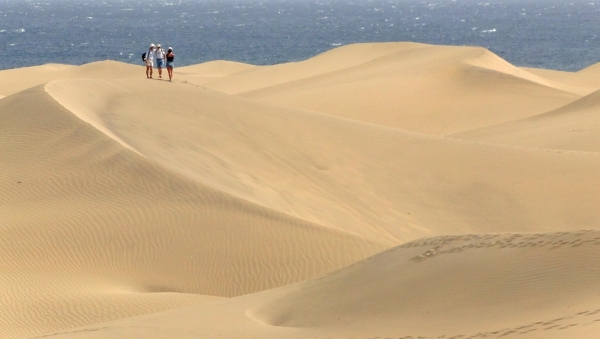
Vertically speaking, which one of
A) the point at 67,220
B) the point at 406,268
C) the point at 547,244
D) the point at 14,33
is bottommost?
the point at 14,33

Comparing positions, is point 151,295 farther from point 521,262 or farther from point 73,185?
point 521,262

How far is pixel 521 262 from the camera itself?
796cm

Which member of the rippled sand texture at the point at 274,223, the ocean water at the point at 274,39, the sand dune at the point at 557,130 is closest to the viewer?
the rippled sand texture at the point at 274,223

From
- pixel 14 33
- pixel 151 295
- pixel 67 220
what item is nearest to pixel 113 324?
pixel 151 295

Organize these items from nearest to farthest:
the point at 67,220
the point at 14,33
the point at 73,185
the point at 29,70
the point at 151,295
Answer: the point at 151,295, the point at 67,220, the point at 73,185, the point at 29,70, the point at 14,33

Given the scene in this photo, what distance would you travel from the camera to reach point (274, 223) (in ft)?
42.4

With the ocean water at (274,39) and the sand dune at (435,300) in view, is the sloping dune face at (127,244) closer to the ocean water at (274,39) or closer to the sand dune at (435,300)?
the sand dune at (435,300)

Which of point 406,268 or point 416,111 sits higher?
point 406,268

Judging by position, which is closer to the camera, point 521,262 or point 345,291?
point 521,262

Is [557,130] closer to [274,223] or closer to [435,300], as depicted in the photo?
[274,223]

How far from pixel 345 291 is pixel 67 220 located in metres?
5.40

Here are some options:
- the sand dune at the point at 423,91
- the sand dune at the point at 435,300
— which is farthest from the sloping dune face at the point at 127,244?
the sand dune at the point at 423,91

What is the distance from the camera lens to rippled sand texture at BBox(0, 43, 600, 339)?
7.91 metres

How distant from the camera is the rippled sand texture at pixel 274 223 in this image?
7910 mm
